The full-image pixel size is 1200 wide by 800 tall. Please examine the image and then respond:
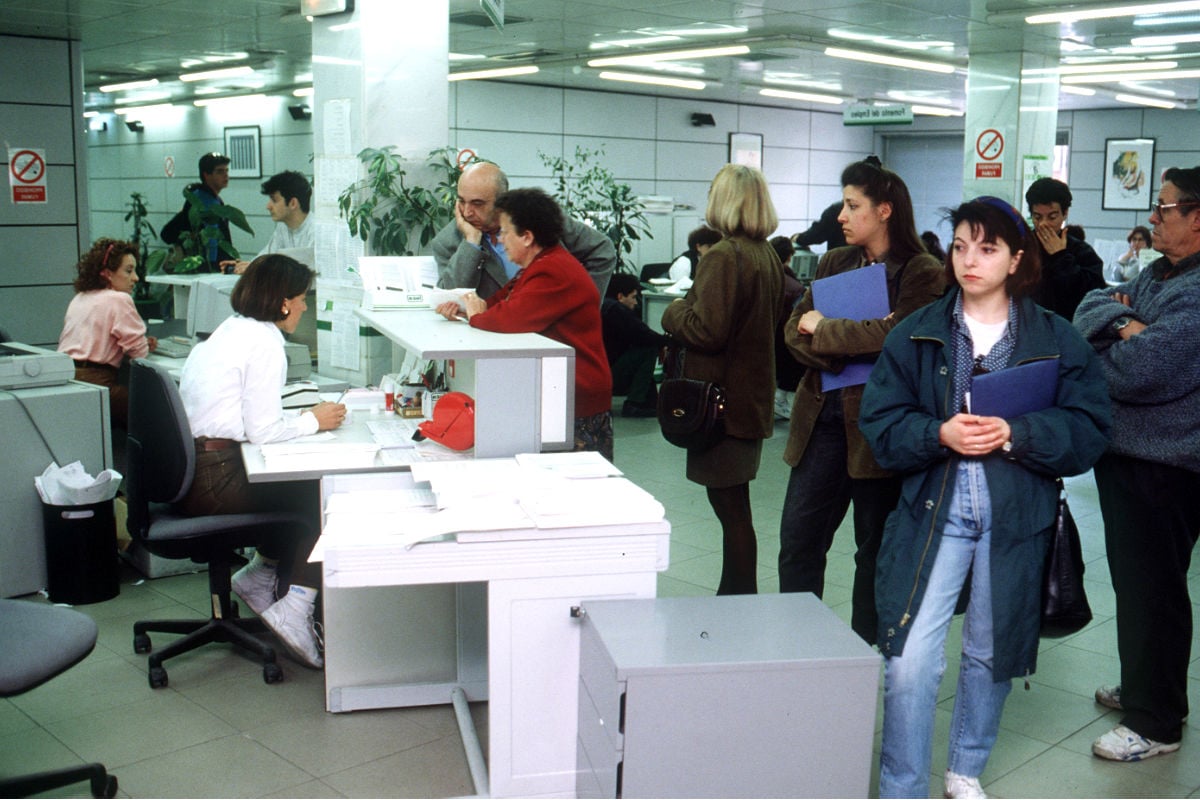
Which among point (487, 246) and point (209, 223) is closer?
point (487, 246)

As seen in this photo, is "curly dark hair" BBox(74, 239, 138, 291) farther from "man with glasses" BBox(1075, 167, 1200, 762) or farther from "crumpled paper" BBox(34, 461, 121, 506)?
"man with glasses" BBox(1075, 167, 1200, 762)

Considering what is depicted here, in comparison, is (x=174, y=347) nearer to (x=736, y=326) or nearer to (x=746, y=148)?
(x=736, y=326)

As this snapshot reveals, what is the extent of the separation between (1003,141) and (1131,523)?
6.71 m

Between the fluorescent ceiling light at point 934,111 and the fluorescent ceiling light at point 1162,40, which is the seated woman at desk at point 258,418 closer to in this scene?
the fluorescent ceiling light at point 1162,40

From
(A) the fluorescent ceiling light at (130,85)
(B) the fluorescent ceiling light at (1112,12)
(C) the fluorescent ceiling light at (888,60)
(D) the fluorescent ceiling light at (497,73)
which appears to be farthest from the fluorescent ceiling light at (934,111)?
Result: (A) the fluorescent ceiling light at (130,85)

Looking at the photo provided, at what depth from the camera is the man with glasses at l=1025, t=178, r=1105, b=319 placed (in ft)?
12.7

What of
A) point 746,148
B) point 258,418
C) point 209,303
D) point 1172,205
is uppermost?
point 746,148

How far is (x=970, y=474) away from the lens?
2.50 meters

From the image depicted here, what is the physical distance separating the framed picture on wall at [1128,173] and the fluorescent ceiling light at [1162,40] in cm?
631

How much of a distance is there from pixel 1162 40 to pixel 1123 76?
7.63 feet

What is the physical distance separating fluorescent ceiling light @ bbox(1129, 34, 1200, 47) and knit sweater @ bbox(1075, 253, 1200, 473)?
6.30 metres

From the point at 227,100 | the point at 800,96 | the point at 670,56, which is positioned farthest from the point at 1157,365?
the point at 227,100

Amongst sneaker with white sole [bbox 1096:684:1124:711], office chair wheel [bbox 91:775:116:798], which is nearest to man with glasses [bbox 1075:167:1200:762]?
sneaker with white sole [bbox 1096:684:1124:711]

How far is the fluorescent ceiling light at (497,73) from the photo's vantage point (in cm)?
1090
